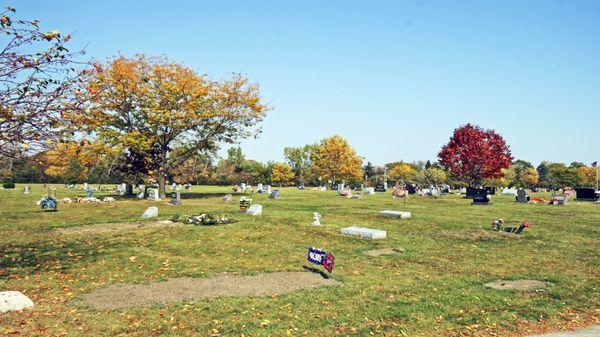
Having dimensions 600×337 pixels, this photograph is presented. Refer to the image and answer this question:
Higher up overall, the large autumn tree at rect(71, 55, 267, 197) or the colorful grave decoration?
the large autumn tree at rect(71, 55, 267, 197)

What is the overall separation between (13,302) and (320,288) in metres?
6.54

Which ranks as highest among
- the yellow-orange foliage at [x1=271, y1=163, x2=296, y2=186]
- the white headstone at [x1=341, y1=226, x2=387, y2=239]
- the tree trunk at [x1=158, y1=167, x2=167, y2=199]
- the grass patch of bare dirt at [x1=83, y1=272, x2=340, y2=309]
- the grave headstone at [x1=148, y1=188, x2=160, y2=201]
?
the yellow-orange foliage at [x1=271, y1=163, x2=296, y2=186]

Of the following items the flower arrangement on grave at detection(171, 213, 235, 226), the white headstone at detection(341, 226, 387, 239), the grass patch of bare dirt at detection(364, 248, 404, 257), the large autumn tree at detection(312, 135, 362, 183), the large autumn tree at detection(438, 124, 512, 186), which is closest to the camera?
the grass patch of bare dirt at detection(364, 248, 404, 257)

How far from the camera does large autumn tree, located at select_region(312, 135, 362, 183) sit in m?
84.8

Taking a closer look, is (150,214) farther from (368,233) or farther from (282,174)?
(282,174)

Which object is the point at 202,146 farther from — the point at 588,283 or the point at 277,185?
the point at 277,185

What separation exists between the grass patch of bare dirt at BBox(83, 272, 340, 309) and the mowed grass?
382 millimetres

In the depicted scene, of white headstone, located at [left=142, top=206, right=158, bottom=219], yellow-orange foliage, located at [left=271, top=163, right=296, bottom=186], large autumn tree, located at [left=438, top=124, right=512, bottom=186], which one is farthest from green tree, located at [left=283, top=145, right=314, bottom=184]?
white headstone, located at [left=142, top=206, right=158, bottom=219]

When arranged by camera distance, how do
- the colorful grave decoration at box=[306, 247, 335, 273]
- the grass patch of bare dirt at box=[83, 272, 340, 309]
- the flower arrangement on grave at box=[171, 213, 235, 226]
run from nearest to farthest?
1. the grass patch of bare dirt at box=[83, 272, 340, 309]
2. the colorful grave decoration at box=[306, 247, 335, 273]
3. the flower arrangement on grave at box=[171, 213, 235, 226]

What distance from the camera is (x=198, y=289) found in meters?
9.36

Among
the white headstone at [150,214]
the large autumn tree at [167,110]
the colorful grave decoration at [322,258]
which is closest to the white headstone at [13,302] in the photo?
the colorful grave decoration at [322,258]

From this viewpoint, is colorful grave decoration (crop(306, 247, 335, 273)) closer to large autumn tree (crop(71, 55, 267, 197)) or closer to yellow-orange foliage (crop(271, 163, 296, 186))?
large autumn tree (crop(71, 55, 267, 197))

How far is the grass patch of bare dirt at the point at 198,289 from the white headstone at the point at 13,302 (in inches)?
42.4

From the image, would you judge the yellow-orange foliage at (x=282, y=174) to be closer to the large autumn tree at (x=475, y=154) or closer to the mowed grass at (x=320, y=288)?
the large autumn tree at (x=475, y=154)
